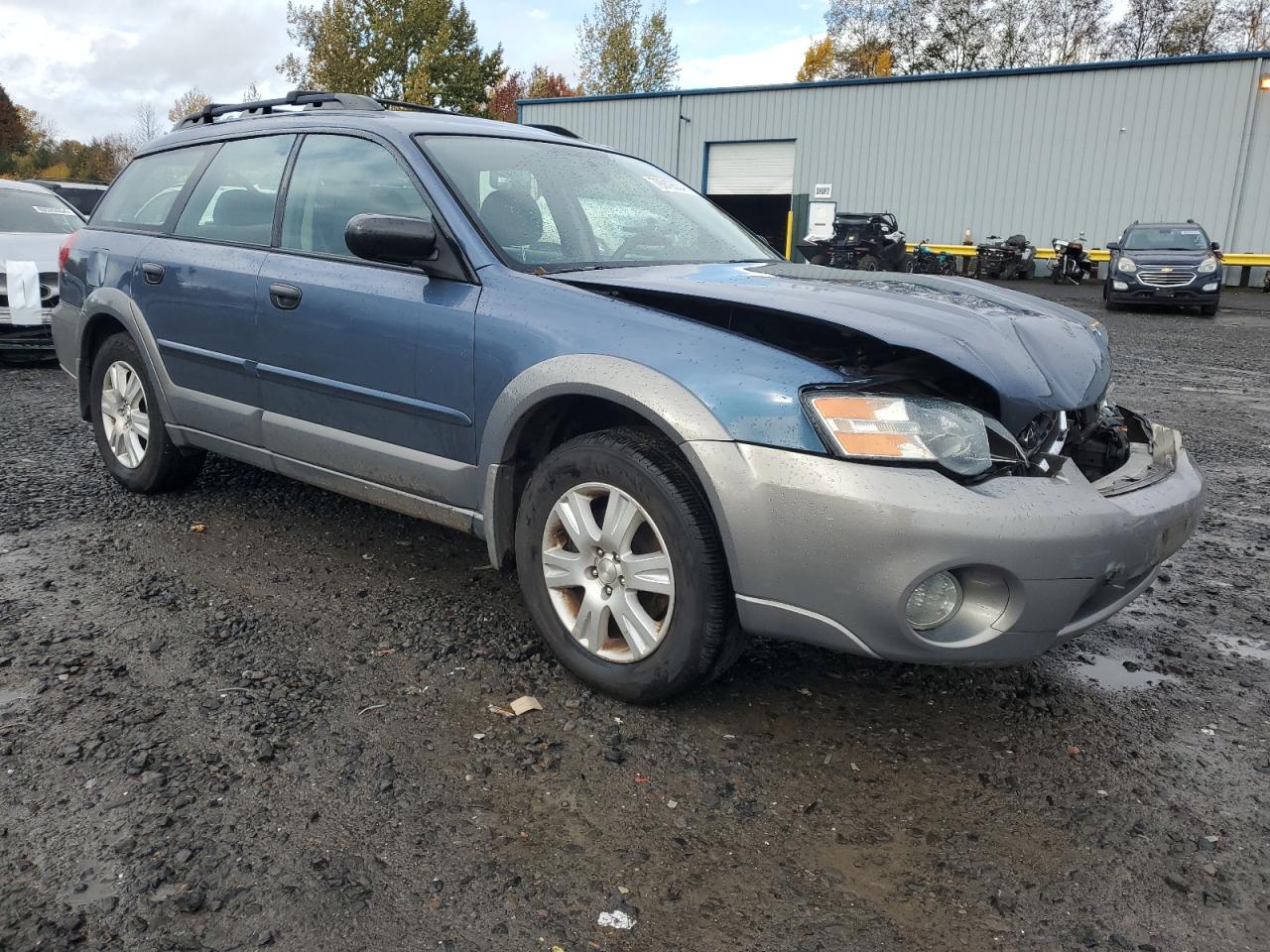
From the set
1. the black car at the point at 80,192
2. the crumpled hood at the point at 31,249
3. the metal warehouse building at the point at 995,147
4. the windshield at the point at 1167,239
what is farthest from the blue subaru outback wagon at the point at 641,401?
the metal warehouse building at the point at 995,147

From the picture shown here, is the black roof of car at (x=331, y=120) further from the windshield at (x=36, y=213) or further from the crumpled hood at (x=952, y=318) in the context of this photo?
the windshield at (x=36, y=213)

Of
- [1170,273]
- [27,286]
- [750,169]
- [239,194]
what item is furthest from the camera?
[750,169]

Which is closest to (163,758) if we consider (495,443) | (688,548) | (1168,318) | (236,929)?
(236,929)

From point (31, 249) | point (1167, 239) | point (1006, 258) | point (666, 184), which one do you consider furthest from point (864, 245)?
point (666, 184)

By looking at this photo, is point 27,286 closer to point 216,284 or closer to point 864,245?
point 216,284

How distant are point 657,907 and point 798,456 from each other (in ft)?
3.45

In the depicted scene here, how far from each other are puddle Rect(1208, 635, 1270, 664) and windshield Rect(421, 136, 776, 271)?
81.8 inches

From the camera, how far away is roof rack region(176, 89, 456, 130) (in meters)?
4.15

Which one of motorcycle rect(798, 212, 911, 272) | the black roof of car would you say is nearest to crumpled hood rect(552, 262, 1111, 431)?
the black roof of car

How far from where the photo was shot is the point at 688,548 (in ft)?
8.61

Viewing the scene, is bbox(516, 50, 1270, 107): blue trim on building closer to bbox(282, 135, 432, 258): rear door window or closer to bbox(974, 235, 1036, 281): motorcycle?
bbox(974, 235, 1036, 281): motorcycle

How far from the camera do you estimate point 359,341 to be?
3426 millimetres

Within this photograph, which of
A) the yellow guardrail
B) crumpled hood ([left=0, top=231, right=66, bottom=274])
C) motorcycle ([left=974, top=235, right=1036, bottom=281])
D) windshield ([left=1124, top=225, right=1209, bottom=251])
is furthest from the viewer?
motorcycle ([left=974, top=235, right=1036, bottom=281])

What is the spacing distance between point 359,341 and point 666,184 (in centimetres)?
154
